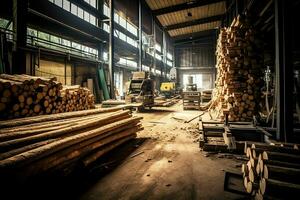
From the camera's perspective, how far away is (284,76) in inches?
145

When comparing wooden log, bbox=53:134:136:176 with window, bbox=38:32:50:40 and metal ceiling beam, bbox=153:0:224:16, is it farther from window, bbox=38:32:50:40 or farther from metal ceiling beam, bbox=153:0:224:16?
metal ceiling beam, bbox=153:0:224:16

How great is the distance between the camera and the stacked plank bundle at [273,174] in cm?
185

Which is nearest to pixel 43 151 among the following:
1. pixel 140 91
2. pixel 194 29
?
pixel 140 91

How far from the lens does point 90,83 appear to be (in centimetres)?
1237

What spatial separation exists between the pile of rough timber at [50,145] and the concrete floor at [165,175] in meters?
0.47

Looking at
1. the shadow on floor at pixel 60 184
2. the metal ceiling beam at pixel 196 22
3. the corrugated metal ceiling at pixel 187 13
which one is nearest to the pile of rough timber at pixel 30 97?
the shadow on floor at pixel 60 184

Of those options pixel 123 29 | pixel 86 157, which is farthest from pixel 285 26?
pixel 123 29

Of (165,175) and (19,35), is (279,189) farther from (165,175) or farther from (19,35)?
(19,35)

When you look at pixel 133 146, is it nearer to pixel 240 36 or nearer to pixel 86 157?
pixel 86 157

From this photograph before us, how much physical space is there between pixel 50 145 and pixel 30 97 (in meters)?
2.68

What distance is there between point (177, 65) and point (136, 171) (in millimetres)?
28285

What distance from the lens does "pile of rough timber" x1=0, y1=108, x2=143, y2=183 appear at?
2.17m

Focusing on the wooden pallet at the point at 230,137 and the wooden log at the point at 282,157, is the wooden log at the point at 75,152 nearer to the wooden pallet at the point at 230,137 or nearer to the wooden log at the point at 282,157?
the wooden pallet at the point at 230,137

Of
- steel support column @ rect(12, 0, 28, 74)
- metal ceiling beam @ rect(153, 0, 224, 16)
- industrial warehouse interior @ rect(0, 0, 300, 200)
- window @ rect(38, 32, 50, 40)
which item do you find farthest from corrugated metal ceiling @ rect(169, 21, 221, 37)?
steel support column @ rect(12, 0, 28, 74)
